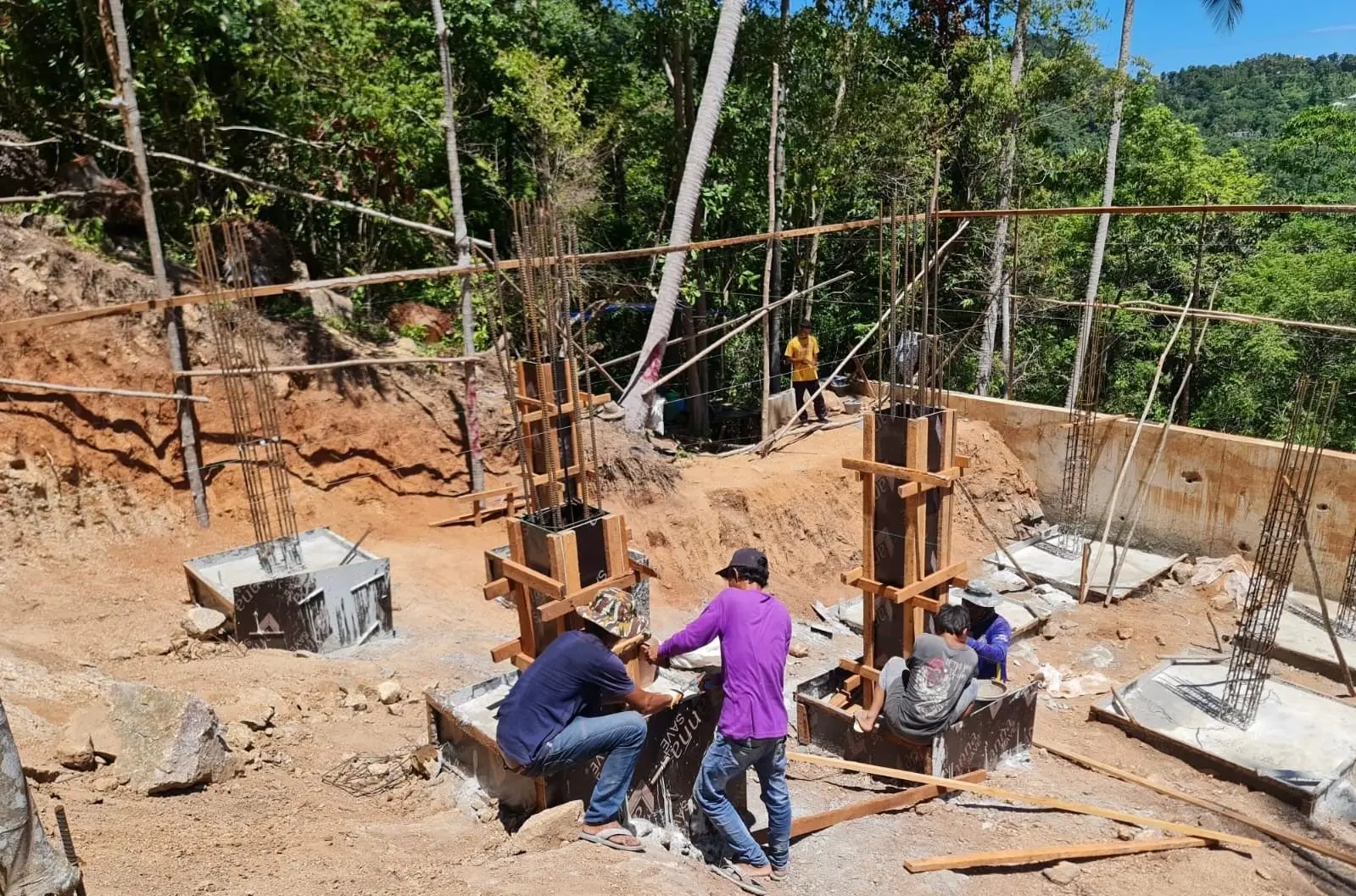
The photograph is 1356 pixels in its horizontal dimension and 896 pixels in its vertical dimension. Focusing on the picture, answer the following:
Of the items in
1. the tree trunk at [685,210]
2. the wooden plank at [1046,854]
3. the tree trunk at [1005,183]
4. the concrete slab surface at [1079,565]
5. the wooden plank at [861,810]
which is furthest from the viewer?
the tree trunk at [1005,183]

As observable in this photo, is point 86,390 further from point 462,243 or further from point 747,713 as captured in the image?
point 747,713

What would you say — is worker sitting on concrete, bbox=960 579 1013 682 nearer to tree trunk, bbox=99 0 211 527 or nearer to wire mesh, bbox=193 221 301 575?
wire mesh, bbox=193 221 301 575

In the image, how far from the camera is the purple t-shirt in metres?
4.38

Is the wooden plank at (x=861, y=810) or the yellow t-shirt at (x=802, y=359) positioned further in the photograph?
the yellow t-shirt at (x=802, y=359)

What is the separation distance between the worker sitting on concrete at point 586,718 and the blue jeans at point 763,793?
39 cm

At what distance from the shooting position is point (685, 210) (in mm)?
11844

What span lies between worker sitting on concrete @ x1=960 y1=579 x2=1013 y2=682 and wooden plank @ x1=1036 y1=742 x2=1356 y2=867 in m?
0.75

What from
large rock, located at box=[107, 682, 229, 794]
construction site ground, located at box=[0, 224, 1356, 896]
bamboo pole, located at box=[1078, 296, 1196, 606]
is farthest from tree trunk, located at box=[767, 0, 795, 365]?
large rock, located at box=[107, 682, 229, 794]

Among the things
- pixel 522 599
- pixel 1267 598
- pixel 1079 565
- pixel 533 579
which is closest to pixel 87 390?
pixel 522 599

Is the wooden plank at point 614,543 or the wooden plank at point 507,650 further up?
the wooden plank at point 614,543

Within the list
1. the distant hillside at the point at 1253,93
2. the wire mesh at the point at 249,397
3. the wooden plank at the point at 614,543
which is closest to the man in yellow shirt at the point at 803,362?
the wire mesh at the point at 249,397

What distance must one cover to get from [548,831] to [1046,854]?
2.60 m

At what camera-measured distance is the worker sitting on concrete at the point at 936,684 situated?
17.1 ft

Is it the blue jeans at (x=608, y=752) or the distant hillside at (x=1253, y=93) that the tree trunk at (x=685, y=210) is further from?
the distant hillside at (x=1253, y=93)
